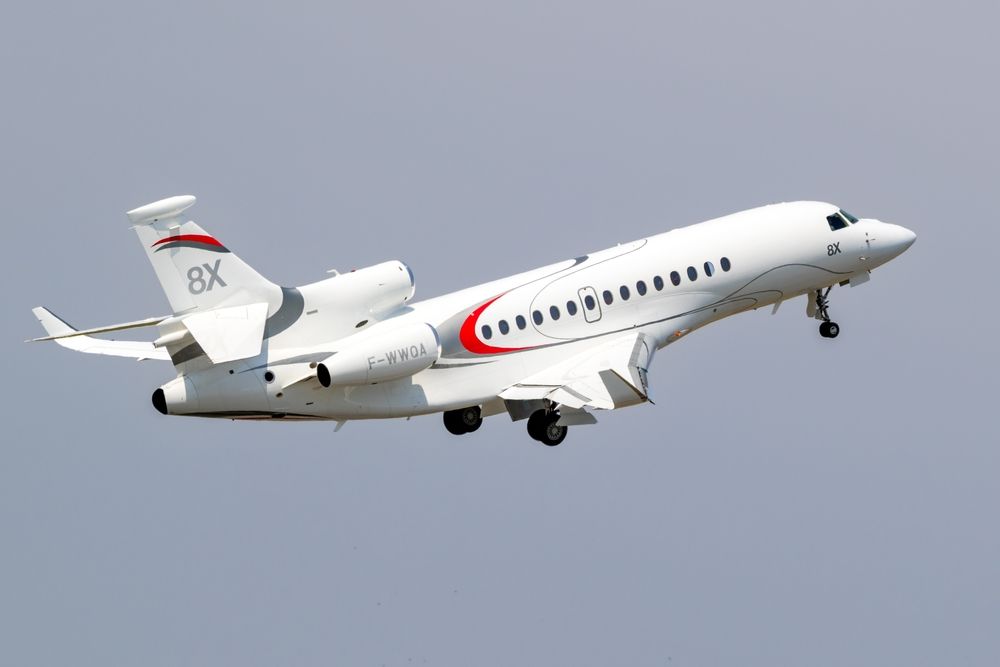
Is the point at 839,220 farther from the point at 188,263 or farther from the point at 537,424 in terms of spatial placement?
the point at 188,263

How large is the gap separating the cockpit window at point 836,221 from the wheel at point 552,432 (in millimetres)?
9932

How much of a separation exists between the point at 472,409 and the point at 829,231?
36.3ft

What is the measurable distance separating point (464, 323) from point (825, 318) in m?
11.9

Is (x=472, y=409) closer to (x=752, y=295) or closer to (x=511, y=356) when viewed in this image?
(x=511, y=356)

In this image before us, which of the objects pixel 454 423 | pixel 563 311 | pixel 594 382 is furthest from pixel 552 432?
pixel 563 311

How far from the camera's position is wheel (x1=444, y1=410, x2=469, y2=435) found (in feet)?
157

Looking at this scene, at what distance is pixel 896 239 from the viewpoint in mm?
52688

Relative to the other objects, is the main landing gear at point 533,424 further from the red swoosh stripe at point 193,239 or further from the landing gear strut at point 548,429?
the red swoosh stripe at point 193,239

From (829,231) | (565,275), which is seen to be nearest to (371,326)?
(565,275)

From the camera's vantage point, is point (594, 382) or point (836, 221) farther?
point (836, 221)

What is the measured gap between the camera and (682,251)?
4925 cm

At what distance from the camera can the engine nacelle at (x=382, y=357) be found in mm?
43688

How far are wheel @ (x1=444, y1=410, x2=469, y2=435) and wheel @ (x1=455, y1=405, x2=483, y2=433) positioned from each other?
0.05m

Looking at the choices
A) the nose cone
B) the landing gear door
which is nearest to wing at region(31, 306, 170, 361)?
the landing gear door
